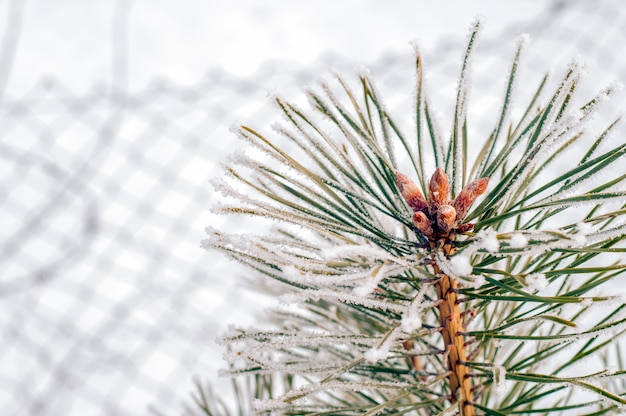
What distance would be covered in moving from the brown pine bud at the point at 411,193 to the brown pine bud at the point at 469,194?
0.8 inches

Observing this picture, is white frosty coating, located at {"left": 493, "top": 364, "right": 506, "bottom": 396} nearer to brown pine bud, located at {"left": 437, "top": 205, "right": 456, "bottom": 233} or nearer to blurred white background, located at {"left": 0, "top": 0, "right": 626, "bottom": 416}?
brown pine bud, located at {"left": 437, "top": 205, "right": 456, "bottom": 233}

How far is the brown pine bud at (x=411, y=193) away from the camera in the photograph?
0.34 meters

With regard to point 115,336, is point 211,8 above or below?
above

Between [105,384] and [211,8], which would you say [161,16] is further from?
[105,384]

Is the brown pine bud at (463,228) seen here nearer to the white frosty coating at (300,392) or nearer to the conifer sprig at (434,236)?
the conifer sprig at (434,236)

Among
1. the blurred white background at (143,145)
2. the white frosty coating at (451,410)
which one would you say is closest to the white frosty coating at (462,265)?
the white frosty coating at (451,410)

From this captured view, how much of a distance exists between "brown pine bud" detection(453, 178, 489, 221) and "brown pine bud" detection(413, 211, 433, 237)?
0.07ft

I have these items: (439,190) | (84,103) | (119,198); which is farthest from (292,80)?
(439,190)

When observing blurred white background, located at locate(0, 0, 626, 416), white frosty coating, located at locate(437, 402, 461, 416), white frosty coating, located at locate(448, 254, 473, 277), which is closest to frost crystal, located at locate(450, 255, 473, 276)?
white frosty coating, located at locate(448, 254, 473, 277)

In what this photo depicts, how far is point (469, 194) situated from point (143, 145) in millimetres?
1162

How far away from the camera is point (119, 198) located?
55.5 inches

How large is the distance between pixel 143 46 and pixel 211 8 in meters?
0.23

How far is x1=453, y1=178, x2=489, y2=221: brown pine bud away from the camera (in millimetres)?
330

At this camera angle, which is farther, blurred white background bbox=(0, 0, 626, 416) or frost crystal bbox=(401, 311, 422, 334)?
blurred white background bbox=(0, 0, 626, 416)
